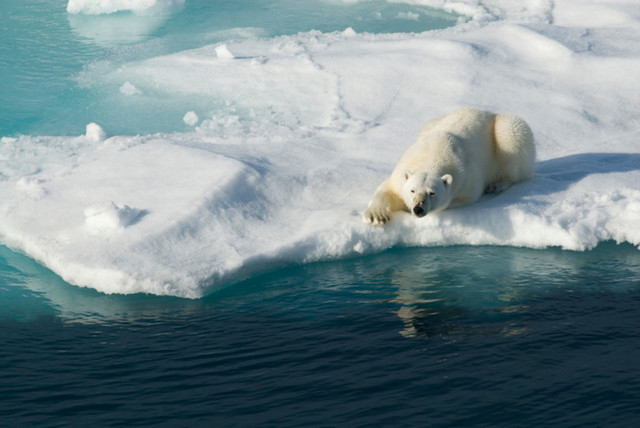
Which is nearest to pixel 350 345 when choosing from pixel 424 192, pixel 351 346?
pixel 351 346

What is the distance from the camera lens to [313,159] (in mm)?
7223

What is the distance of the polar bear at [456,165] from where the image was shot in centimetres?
585

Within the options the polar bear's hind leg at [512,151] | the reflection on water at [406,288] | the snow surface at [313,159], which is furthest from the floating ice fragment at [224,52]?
the reflection on water at [406,288]

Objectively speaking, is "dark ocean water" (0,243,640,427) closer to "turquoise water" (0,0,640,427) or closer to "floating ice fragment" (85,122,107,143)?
"turquoise water" (0,0,640,427)

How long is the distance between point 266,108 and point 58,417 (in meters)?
5.27

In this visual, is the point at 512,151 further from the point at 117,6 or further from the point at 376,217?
the point at 117,6

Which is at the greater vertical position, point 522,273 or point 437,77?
point 437,77

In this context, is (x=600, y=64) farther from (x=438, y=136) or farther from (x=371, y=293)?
(x=371, y=293)

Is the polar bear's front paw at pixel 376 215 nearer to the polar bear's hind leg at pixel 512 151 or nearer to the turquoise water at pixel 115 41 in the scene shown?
the polar bear's hind leg at pixel 512 151

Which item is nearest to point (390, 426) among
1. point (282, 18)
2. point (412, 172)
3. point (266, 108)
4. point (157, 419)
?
point (157, 419)

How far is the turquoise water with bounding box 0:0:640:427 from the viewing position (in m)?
3.89

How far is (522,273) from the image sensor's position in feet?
17.9

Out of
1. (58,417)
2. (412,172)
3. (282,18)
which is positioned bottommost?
(58,417)

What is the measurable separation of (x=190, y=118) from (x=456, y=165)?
3.57 meters
